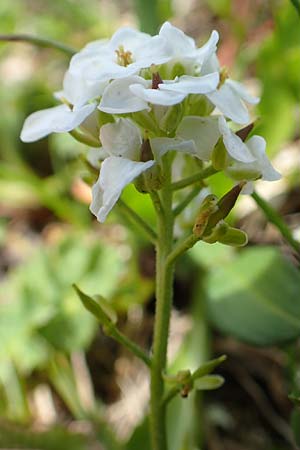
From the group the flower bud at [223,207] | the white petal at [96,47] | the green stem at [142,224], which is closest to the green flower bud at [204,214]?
Answer: the flower bud at [223,207]

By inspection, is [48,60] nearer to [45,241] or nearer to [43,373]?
[45,241]

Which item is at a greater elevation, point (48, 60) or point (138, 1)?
point (138, 1)

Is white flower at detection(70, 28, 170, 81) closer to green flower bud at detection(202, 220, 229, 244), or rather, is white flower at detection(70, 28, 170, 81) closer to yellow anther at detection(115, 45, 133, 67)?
yellow anther at detection(115, 45, 133, 67)

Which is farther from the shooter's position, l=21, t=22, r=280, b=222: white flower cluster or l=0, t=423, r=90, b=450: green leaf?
l=0, t=423, r=90, b=450: green leaf

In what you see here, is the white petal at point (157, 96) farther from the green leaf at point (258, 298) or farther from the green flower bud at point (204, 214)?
the green leaf at point (258, 298)

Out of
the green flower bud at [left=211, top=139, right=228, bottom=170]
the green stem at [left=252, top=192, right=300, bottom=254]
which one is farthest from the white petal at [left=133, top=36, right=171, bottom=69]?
the green stem at [left=252, top=192, right=300, bottom=254]

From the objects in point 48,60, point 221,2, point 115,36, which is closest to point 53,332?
point 115,36

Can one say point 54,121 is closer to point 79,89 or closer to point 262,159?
point 79,89
